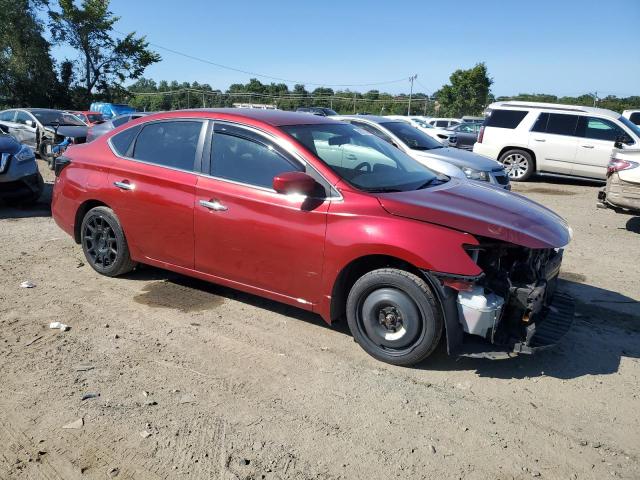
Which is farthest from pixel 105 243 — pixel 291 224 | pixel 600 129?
pixel 600 129

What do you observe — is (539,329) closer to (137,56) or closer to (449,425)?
(449,425)

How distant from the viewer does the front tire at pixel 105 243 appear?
16.8 feet

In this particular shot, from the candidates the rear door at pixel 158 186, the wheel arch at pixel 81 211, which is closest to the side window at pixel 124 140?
the rear door at pixel 158 186

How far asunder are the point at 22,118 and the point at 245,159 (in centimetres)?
1334

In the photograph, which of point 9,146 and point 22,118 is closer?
point 9,146

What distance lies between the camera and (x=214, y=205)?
436cm

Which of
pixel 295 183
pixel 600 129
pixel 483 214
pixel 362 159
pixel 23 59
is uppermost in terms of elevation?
pixel 23 59

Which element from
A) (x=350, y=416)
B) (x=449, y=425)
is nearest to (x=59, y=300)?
(x=350, y=416)

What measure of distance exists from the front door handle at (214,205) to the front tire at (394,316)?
1.28 m

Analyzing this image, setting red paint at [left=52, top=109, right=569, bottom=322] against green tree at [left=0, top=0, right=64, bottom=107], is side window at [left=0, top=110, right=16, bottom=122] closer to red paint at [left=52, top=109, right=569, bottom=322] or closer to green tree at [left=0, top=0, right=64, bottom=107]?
red paint at [left=52, top=109, right=569, bottom=322]

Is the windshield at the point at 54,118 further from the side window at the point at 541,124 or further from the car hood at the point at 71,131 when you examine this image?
the side window at the point at 541,124

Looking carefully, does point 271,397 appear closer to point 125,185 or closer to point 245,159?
point 245,159

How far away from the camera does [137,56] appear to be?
39500 millimetres

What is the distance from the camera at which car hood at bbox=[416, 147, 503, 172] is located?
904 cm
